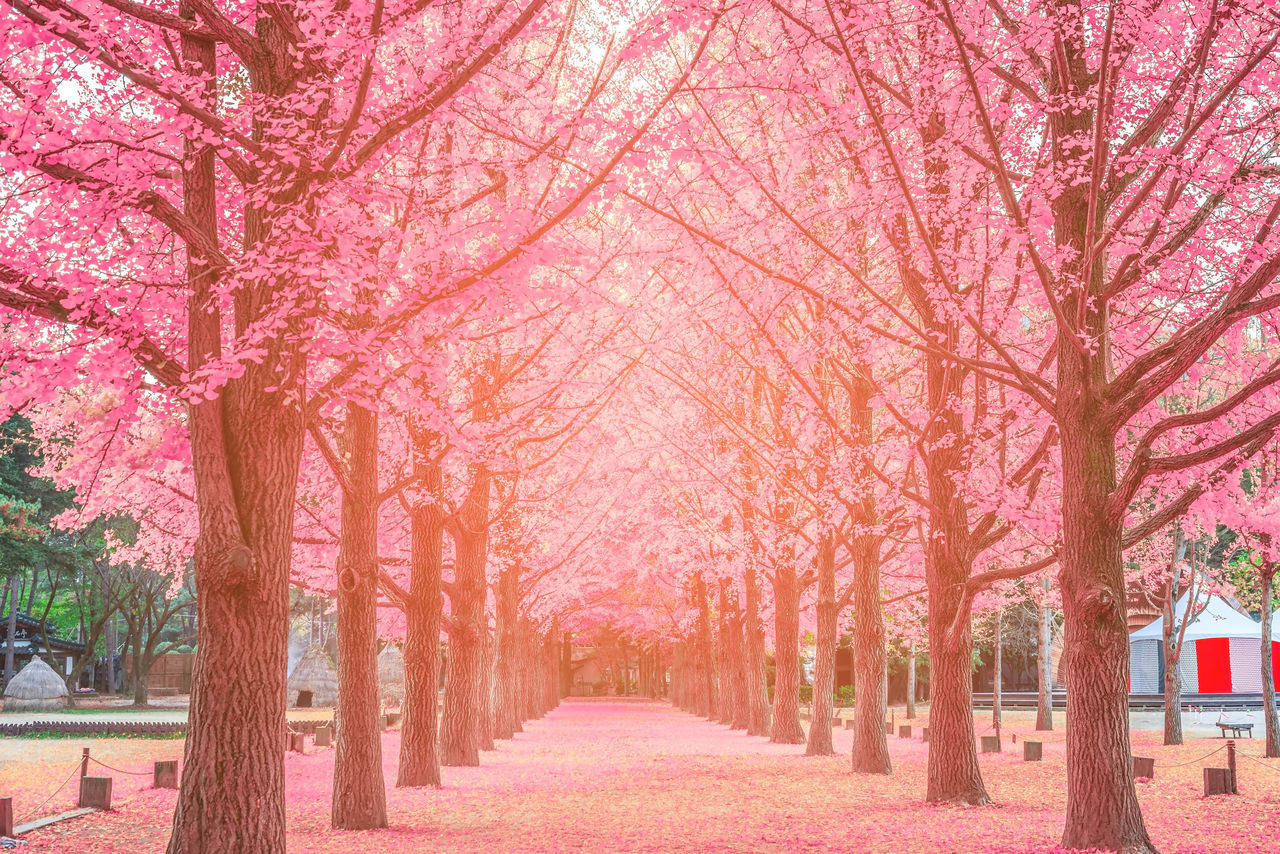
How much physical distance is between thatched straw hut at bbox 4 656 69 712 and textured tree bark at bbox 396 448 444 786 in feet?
92.8

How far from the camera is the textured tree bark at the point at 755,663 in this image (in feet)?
85.6

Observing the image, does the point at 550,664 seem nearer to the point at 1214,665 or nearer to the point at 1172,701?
the point at 1214,665

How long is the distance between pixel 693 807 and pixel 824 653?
297 inches

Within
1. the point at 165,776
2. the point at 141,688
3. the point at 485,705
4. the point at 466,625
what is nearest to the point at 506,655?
the point at 485,705

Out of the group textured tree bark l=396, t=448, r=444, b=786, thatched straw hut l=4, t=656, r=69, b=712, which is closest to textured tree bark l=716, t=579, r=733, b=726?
textured tree bark l=396, t=448, r=444, b=786

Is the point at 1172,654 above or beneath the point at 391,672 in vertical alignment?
above

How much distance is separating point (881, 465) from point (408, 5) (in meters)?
12.0

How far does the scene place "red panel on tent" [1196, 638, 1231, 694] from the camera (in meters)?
39.4

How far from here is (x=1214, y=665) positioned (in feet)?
132

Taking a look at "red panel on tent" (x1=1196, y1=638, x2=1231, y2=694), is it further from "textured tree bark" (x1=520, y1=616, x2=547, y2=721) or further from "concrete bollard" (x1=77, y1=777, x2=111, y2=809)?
"concrete bollard" (x1=77, y1=777, x2=111, y2=809)

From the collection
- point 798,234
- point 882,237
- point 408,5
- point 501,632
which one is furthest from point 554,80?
point 501,632

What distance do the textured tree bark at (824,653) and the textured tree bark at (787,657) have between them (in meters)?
3.33

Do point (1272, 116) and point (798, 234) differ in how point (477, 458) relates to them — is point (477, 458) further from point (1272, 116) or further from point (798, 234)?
point (1272, 116)

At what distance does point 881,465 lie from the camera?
55.1 feet
